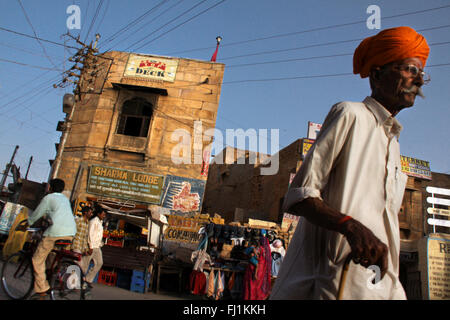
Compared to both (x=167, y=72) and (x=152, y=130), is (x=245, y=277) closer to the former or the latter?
(x=152, y=130)

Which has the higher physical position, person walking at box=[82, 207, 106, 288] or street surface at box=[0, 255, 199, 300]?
person walking at box=[82, 207, 106, 288]

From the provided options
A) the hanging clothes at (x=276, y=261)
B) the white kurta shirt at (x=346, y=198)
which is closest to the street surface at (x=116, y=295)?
the hanging clothes at (x=276, y=261)

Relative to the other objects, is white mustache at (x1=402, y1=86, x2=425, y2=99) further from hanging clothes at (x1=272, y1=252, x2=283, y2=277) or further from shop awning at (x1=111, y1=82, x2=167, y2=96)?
shop awning at (x1=111, y1=82, x2=167, y2=96)

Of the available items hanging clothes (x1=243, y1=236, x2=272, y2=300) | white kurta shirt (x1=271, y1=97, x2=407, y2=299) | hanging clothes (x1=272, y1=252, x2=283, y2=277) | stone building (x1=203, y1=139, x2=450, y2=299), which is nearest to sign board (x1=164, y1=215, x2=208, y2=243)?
hanging clothes (x1=272, y1=252, x2=283, y2=277)

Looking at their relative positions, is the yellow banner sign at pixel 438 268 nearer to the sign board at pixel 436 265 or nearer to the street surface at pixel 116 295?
the sign board at pixel 436 265

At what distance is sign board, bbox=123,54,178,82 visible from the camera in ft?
54.2

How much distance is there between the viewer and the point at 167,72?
16.6 meters

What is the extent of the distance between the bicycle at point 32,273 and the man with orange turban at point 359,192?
486 cm

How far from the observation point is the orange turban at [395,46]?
4.21 feet

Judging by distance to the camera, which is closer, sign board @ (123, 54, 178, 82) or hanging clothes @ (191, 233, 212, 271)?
hanging clothes @ (191, 233, 212, 271)

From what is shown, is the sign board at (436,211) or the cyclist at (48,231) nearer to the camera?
the cyclist at (48,231)

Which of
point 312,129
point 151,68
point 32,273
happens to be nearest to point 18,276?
point 32,273

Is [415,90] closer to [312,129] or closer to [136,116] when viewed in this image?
[136,116]
